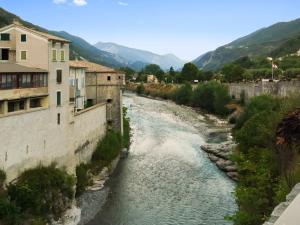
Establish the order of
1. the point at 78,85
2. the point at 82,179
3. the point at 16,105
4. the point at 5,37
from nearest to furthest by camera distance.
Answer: the point at 16,105
the point at 5,37
the point at 82,179
the point at 78,85

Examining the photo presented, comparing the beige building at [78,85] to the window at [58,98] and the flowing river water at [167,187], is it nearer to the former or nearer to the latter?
the flowing river water at [167,187]

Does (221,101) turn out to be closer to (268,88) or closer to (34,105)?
(268,88)

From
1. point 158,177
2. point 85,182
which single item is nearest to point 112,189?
point 85,182

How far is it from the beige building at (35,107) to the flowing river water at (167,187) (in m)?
4.47

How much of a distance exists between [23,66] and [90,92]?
18.7 metres

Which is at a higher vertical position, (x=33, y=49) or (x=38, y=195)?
(x=33, y=49)

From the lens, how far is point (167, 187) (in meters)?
39.0

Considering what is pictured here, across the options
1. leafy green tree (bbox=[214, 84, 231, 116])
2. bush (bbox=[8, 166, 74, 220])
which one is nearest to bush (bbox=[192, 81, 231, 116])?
leafy green tree (bbox=[214, 84, 231, 116])

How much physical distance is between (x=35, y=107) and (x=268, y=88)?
176ft

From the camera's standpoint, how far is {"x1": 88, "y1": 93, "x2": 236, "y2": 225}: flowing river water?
31.9 m

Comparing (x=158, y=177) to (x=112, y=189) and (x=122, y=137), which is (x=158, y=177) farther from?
(x=122, y=137)

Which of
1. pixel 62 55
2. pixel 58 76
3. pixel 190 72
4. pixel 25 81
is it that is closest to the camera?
pixel 25 81

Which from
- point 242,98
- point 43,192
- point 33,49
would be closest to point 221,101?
point 242,98

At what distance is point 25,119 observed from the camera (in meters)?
29.6
